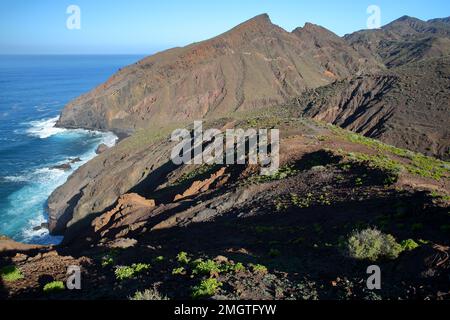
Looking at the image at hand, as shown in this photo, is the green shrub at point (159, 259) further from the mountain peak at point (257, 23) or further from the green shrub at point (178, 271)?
the mountain peak at point (257, 23)

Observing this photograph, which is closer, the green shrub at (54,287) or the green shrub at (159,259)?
the green shrub at (54,287)

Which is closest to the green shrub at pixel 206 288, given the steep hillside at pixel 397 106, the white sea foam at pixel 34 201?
the white sea foam at pixel 34 201

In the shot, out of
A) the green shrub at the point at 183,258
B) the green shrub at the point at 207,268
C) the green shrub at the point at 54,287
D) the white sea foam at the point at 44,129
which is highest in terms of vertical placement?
the green shrub at the point at 207,268

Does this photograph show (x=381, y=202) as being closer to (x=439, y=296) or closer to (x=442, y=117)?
(x=439, y=296)

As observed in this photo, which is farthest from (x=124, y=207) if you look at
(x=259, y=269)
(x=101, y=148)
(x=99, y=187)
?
(x=101, y=148)

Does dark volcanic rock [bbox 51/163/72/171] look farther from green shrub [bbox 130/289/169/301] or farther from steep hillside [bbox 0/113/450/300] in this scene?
green shrub [bbox 130/289/169/301]

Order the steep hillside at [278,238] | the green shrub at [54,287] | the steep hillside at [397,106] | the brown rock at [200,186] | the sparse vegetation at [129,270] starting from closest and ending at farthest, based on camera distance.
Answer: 1. the steep hillside at [278,238]
2. the green shrub at [54,287]
3. the sparse vegetation at [129,270]
4. the brown rock at [200,186]
5. the steep hillside at [397,106]

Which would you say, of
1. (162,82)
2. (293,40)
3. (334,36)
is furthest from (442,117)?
(334,36)
